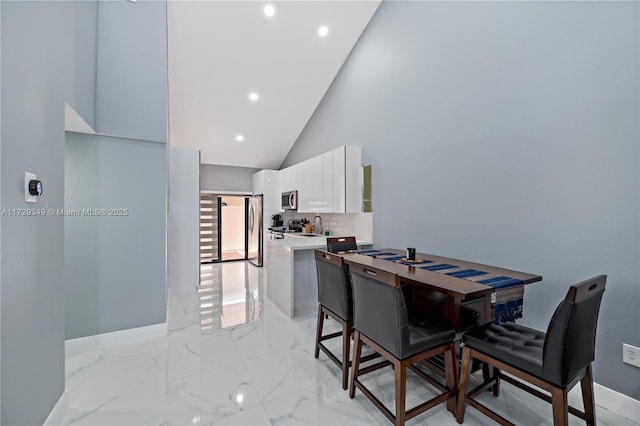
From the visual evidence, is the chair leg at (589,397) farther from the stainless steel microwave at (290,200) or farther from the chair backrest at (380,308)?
the stainless steel microwave at (290,200)

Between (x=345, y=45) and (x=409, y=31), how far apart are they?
1.25m

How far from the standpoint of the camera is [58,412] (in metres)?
1.63

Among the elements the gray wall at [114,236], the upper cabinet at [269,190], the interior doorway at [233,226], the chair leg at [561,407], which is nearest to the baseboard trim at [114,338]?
the gray wall at [114,236]

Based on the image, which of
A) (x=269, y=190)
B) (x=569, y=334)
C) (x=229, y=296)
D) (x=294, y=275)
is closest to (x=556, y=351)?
(x=569, y=334)

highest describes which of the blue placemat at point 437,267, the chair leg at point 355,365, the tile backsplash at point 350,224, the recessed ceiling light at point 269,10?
the recessed ceiling light at point 269,10

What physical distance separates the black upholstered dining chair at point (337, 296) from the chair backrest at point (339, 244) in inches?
27.2

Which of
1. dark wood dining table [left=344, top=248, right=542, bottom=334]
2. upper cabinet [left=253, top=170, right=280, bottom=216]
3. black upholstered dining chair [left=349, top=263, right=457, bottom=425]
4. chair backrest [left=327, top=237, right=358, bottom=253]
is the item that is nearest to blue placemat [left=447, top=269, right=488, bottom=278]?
dark wood dining table [left=344, top=248, right=542, bottom=334]

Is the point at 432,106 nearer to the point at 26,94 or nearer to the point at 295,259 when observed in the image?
the point at 295,259

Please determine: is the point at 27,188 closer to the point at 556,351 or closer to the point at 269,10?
the point at 556,351

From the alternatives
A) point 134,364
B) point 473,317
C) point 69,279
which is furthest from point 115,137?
point 473,317

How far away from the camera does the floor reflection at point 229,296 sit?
323 cm

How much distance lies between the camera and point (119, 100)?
8.70 ft

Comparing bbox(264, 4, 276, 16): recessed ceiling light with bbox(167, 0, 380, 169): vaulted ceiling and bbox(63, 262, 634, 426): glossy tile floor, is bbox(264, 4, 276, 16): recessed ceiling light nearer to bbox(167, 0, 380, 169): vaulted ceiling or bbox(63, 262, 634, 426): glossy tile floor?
bbox(167, 0, 380, 169): vaulted ceiling

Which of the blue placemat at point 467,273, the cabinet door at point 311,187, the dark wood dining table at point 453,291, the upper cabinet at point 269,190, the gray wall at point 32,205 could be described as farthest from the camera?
the upper cabinet at point 269,190
